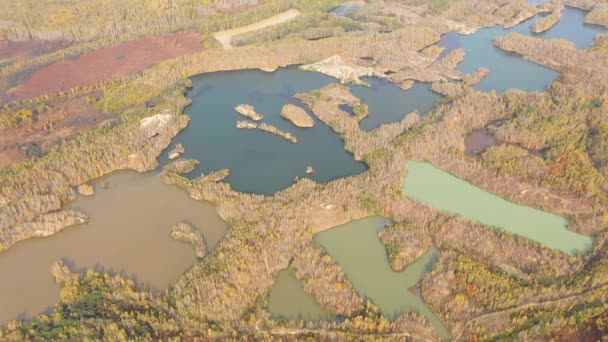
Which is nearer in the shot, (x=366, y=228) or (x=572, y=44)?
(x=366, y=228)

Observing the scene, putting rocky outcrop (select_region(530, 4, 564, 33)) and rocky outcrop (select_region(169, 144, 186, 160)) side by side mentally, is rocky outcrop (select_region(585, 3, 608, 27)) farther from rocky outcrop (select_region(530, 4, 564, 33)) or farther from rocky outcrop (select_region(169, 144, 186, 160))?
rocky outcrop (select_region(169, 144, 186, 160))

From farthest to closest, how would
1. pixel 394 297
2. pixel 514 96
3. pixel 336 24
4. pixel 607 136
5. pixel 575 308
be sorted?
pixel 336 24 < pixel 514 96 < pixel 607 136 < pixel 394 297 < pixel 575 308

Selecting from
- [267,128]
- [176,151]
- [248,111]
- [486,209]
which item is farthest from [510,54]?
[176,151]

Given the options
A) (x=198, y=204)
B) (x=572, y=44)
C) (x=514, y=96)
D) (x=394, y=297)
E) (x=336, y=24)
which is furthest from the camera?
(x=336, y=24)

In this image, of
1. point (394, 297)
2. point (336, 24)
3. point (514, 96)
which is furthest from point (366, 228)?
point (336, 24)

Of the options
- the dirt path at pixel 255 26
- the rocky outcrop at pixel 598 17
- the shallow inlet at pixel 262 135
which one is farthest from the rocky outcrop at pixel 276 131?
the rocky outcrop at pixel 598 17

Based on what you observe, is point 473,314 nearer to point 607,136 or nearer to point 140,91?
point 607,136

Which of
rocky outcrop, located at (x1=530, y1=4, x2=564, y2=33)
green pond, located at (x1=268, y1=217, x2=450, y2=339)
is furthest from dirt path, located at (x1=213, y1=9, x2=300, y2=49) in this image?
green pond, located at (x1=268, y1=217, x2=450, y2=339)

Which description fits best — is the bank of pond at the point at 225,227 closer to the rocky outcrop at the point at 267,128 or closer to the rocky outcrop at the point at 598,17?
the rocky outcrop at the point at 267,128
